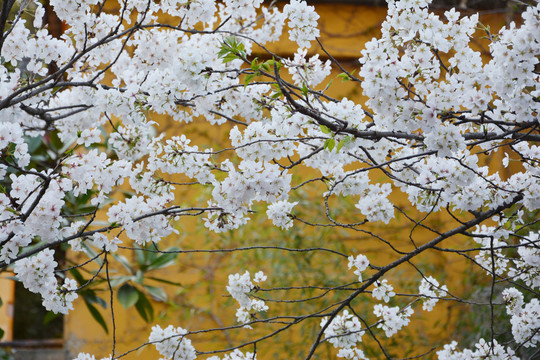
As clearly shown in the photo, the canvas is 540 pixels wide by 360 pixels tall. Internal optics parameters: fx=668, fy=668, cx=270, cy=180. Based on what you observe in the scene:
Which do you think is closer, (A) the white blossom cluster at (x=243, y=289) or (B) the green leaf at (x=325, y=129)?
(B) the green leaf at (x=325, y=129)

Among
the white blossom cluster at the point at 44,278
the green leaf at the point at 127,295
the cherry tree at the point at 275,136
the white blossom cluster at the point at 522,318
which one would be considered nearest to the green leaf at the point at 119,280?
the green leaf at the point at 127,295

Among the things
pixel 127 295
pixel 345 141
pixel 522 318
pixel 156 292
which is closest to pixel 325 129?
pixel 345 141

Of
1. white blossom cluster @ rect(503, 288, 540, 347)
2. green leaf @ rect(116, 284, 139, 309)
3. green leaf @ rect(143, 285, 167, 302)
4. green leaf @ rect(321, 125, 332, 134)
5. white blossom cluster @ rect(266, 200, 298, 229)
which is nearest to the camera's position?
green leaf @ rect(321, 125, 332, 134)

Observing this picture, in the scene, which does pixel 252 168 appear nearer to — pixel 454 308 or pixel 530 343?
pixel 530 343

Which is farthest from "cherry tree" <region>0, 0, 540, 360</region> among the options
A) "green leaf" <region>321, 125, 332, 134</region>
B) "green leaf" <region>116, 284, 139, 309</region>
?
"green leaf" <region>116, 284, 139, 309</region>

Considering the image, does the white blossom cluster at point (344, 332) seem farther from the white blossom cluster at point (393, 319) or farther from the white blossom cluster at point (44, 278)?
the white blossom cluster at point (44, 278)

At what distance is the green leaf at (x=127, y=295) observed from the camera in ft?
11.1

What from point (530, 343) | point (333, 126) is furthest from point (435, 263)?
point (333, 126)

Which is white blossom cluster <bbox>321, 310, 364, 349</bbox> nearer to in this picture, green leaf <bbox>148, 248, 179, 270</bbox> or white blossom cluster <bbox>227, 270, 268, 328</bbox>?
white blossom cluster <bbox>227, 270, 268, 328</bbox>

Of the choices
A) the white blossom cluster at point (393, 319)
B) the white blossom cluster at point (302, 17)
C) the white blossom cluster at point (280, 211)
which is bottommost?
the white blossom cluster at point (393, 319)

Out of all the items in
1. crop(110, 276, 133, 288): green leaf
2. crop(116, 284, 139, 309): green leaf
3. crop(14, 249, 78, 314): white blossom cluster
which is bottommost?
crop(14, 249, 78, 314): white blossom cluster

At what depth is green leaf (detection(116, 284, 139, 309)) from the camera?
3.38 metres

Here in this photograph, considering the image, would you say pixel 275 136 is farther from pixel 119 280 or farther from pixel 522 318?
pixel 119 280

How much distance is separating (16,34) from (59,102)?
1.23ft
